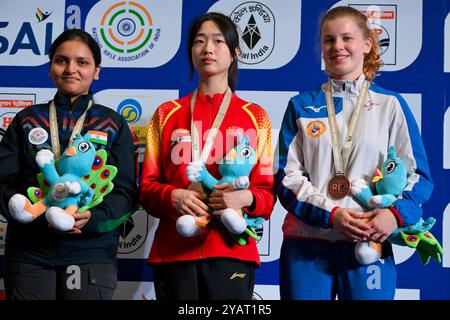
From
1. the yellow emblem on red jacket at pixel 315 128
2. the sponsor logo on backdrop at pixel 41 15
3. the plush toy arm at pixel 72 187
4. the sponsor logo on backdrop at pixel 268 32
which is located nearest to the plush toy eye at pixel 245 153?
the yellow emblem on red jacket at pixel 315 128

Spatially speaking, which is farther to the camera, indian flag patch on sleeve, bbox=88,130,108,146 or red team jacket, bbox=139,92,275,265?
indian flag patch on sleeve, bbox=88,130,108,146

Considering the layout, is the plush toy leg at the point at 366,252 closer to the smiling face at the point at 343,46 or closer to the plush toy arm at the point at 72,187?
the smiling face at the point at 343,46

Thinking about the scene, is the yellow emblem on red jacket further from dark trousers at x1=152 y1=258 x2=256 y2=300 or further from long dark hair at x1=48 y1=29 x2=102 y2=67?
long dark hair at x1=48 y1=29 x2=102 y2=67

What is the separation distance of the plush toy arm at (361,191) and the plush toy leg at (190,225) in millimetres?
535

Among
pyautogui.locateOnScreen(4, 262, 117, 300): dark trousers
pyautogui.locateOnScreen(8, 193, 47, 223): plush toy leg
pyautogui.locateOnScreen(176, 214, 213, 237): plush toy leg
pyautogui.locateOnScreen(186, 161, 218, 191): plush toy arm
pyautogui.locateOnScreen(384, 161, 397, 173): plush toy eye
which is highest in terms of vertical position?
pyautogui.locateOnScreen(384, 161, 397, 173): plush toy eye

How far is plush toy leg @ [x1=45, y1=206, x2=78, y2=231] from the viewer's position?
7.87 ft

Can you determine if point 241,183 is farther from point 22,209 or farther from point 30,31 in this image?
point 30,31

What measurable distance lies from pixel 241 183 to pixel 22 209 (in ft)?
2.55

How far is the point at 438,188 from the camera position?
3.17 metres

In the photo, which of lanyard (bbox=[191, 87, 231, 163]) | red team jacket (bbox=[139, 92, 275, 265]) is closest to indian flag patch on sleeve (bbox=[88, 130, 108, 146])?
red team jacket (bbox=[139, 92, 275, 265])

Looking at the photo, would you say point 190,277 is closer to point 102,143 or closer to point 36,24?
point 102,143

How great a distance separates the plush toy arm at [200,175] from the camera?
8.09 ft

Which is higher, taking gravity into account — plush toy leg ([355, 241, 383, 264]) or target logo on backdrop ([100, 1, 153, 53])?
target logo on backdrop ([100, 1, 153, 53])

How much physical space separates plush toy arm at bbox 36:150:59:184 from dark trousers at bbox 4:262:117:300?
12.9 inches
